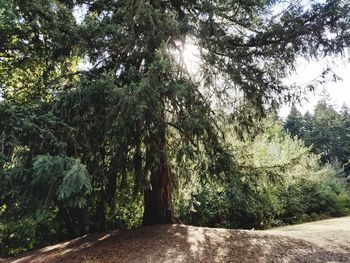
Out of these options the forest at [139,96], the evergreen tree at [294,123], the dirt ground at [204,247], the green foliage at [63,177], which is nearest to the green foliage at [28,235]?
the forest at [139,96]

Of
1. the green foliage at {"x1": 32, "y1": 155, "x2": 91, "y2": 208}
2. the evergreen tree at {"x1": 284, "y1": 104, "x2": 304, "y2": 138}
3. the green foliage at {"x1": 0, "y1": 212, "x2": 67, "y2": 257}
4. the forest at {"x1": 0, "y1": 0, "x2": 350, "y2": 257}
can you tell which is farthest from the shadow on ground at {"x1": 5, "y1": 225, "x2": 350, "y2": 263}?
the evergreen tree at {"x1": 284, "y1": 104, "x2": 304, "y2": 138}

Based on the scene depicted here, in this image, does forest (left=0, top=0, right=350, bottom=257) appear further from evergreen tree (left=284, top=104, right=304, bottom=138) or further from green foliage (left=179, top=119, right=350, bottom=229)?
evergreen tree (left=284, top=104, right=304, bottom=138)

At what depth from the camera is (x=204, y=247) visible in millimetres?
6113

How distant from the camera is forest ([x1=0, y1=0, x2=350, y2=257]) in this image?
17.3 ft

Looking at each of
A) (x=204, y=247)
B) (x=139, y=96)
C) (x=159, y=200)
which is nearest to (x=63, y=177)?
(x=139, y=96)

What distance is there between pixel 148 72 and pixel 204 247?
343cm

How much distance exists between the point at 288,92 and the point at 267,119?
1249mm

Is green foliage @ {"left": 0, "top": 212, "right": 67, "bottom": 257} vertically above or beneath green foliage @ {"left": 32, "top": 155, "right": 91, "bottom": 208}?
beneath

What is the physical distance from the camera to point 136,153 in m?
6.65

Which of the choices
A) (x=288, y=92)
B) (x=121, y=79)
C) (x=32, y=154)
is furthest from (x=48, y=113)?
(x=288, y=92)

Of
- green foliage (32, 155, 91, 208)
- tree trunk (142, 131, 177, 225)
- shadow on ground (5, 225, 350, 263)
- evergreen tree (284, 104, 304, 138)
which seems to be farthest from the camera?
evergreen tree (284, 104, 304, 138)

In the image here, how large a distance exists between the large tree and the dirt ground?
1035mm

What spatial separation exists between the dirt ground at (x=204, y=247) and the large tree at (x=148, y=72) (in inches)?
40.7

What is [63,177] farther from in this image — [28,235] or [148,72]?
[28,235]
